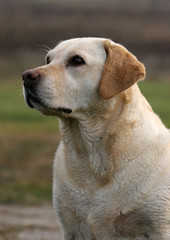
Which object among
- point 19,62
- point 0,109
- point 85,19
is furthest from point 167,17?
point 0,109

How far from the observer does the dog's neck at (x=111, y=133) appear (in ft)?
21.1

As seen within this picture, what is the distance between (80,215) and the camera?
643cm

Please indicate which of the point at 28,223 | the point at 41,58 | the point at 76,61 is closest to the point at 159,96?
the point at 41,58

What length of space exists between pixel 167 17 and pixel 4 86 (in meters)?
18.7

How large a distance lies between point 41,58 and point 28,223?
28.4 metres

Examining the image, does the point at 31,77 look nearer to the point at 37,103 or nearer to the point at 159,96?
the point at 37,103

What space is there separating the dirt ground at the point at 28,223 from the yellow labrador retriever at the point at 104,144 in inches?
117

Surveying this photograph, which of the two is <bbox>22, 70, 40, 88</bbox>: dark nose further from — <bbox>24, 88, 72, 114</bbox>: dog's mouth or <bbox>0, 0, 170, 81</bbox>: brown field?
<bbox>0, 0, 170, 81</bbox>: brown field

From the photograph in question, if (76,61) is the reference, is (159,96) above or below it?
below

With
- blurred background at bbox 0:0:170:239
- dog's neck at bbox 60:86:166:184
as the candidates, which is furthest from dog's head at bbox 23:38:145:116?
blurred background at bbox 0:0:170:239

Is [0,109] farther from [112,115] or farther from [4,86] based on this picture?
[112,115]

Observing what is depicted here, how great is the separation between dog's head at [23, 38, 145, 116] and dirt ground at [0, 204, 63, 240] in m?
3.35

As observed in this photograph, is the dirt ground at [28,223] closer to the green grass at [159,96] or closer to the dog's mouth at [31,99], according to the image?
the dog's mouth at [31,99]

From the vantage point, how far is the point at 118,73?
6352 mm
